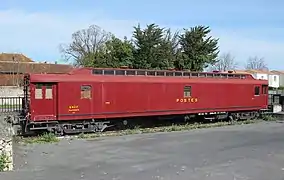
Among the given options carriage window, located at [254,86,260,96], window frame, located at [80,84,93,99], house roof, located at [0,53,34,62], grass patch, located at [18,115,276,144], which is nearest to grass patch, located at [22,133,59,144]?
grass patch, located at [18,115,276,144]

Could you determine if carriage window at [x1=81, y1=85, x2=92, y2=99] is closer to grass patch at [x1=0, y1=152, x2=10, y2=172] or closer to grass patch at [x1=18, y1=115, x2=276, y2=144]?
grass patch at [x1=18, y1=115, x2=276, y2=144]

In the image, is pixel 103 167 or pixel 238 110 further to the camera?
A: pixel 238 110

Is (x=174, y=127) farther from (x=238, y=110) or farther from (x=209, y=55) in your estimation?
(x=209, y=55)

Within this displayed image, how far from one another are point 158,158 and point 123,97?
29.4 ft

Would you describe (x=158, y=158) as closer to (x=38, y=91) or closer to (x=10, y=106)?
(x=38, y=91)

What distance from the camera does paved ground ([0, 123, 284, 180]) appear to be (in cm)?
1097

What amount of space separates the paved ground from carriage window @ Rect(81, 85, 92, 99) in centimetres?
292

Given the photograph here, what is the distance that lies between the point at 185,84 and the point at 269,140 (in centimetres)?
753

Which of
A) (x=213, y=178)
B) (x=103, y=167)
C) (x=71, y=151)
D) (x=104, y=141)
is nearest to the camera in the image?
(x=213, y=178)

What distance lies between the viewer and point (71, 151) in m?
15.7

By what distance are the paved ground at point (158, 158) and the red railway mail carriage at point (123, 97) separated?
2250 millimetres

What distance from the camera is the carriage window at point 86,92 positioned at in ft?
69.4

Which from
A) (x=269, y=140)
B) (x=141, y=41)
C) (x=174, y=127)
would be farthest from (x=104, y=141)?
(x=141, y=41)

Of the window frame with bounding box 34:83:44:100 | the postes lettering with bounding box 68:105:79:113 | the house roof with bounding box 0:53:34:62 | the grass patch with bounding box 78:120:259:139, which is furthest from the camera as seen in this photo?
the house roof with bounding box 0:53:34:62
